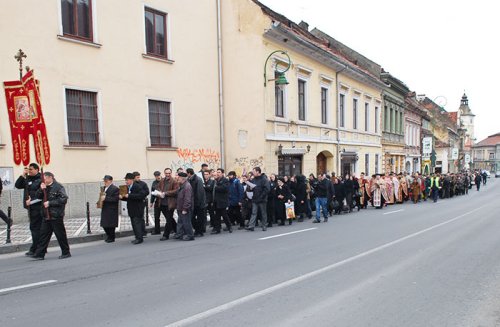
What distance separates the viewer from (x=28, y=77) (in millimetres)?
9594

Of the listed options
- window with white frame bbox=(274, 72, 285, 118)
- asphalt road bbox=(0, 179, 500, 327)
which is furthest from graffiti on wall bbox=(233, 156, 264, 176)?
asphalt road bbox=(0, 179, 500, 327)

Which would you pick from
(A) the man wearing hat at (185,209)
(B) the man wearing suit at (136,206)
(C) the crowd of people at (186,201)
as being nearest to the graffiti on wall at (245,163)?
(C) the crowd of people at (186,201)

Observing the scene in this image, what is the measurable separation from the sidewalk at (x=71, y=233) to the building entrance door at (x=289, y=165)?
9.32 meters

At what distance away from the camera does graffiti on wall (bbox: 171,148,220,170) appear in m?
17.2

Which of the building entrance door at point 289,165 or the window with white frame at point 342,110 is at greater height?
the window with white frame at point 342,110

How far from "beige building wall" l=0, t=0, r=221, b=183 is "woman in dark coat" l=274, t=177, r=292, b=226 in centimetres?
521

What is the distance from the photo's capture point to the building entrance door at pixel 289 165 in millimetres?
21266

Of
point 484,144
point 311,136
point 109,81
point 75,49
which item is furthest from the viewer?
point 484,144

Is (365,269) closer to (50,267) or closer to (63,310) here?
(63,310)

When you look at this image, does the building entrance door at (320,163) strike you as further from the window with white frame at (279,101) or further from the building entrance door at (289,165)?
the window with white frame at (279,101)

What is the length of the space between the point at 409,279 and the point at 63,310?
4.95 metres

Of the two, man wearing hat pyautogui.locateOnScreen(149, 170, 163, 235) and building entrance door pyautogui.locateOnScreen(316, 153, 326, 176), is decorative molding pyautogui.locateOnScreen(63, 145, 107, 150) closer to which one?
man wearing hat pyautogui.locateOnScreen(149, 170, 163, 235)

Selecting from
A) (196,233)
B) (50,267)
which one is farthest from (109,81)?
(50,267)

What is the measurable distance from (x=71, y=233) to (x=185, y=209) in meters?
3.16
